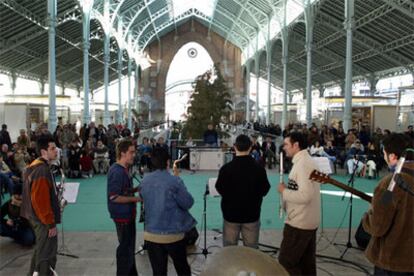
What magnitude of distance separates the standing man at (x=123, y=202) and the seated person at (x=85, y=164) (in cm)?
1004

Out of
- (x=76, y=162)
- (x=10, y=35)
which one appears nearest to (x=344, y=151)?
(x=76, y=162)

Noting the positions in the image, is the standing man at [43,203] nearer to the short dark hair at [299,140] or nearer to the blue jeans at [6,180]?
the short dark hair at [299,140]

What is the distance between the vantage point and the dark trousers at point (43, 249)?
4.27m

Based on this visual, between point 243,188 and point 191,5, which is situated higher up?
point 191,5

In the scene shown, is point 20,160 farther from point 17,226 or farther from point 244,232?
point 244,232

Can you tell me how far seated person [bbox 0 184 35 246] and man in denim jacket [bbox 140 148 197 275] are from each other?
3184 millimetres

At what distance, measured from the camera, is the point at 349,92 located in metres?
17.6

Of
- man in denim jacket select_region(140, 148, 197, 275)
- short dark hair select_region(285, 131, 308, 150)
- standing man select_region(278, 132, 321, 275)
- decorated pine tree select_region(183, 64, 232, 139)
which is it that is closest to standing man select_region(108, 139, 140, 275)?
man in denim jacket select_region(140, 148, 197, 275)

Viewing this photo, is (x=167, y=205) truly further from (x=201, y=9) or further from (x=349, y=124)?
(x=201, y=9)

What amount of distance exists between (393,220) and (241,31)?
4630 cm

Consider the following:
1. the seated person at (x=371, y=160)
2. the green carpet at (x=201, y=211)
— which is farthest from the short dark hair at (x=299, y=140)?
the seated person at (x=371, y=160)

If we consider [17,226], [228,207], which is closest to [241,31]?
[17,226]

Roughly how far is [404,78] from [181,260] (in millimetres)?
37212

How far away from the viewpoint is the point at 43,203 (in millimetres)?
4152
